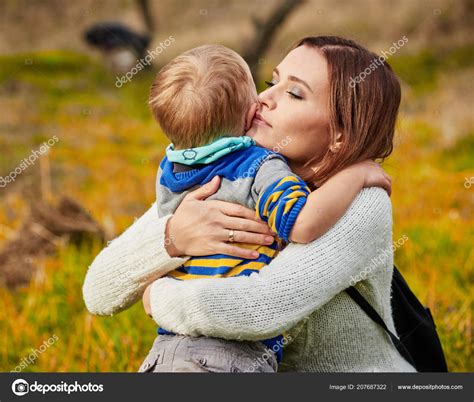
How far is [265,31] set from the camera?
1162cm

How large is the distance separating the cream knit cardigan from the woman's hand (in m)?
0.08

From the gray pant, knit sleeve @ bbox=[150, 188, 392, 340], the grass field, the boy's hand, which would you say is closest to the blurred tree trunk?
the grass field

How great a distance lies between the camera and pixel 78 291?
445cm

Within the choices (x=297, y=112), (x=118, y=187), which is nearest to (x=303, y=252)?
(x=297, y=112)

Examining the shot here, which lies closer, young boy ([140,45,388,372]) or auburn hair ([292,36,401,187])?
young boy ([140,45,388,372])

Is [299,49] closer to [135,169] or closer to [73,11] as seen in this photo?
[135,169]

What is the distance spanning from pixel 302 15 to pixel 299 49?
15.4 m

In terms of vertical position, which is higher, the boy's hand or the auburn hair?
the auburn hair

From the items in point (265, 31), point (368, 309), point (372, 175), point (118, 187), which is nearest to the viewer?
point (372, 175)

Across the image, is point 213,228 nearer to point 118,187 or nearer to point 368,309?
point 368,309

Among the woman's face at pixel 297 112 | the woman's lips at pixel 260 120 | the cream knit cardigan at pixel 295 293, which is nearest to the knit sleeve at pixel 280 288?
the cream knit cardigan at pixel 295 293

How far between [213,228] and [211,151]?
0.79 feet

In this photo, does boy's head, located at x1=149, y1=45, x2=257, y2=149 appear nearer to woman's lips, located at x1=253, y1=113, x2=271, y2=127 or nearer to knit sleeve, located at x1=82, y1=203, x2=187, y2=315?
woman's lips, located at x1=253, y1=113, x2=271, y2=127

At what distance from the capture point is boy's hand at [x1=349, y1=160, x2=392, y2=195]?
7.57ft
